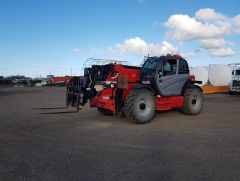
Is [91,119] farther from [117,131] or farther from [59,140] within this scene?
[59,140]

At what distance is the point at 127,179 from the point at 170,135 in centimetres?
428

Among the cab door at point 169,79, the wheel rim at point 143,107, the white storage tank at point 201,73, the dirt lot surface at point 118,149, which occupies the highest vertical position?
the white storage tank at point 201,73

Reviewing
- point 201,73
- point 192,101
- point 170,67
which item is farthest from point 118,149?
point 201,73

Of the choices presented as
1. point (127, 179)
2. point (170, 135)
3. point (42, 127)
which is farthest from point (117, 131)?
point (127, 179)

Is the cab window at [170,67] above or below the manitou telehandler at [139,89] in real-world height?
above

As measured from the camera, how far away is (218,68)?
37.3m

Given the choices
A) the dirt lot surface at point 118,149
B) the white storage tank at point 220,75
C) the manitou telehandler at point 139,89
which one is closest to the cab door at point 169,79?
the manitou telehandler at point 139,89

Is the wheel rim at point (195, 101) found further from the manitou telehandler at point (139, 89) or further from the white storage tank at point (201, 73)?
the white storage tank at point (201, 73)

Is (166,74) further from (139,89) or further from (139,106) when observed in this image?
(139,106)

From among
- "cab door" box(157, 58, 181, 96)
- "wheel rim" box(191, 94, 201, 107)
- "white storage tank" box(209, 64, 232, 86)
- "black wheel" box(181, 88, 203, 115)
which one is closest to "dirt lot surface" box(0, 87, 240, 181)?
"cab door" box(157, 58, 181, 96)

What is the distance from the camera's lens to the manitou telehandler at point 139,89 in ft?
40.0

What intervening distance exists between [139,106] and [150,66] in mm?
2252

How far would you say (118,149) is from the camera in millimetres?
8234

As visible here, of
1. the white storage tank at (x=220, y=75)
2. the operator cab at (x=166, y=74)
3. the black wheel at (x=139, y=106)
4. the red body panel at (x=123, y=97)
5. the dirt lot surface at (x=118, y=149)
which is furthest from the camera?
the white storage tank at (x=220, y=75)
